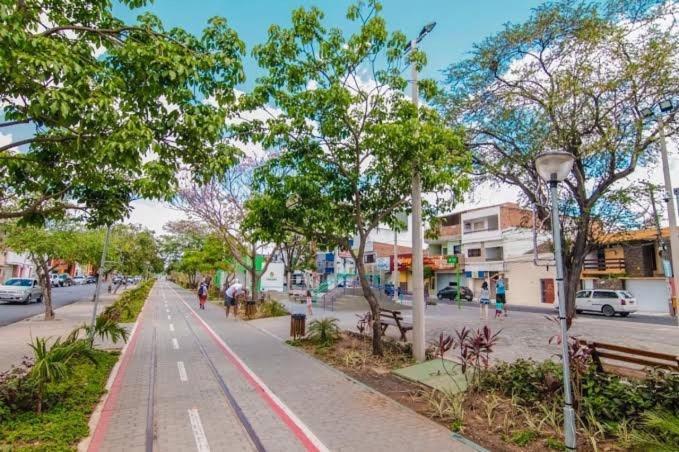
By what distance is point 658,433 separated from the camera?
4.95 m

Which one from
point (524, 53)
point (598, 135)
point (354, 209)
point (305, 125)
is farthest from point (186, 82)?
point (598, 135)

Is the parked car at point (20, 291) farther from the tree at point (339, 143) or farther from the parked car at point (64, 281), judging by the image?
the parked car at point (64, 281)

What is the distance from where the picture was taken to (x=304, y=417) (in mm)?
6156

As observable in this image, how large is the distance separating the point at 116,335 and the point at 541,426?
31.0 feet

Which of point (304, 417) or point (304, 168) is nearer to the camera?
point (304, 417)

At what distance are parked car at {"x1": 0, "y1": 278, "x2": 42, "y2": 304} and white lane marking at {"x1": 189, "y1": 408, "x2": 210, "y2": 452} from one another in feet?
86.2

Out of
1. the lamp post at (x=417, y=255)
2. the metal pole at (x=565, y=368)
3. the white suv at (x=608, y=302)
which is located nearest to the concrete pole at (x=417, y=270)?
the lamp post at (x=417, y=255)

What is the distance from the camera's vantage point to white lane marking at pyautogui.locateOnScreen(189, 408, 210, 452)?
16.5 ft

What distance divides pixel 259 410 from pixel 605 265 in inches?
1369

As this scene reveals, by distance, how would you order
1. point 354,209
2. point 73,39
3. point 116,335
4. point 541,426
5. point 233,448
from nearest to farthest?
point 233,448 < point 541,426 < point 73,39 < point 116,335 < point 354,209

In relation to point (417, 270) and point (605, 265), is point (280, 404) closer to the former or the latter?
point (417, 270)

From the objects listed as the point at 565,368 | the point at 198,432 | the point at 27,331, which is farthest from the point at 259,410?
the point at 27,331

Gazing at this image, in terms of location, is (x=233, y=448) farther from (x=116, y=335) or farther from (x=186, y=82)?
(x=116, y=335)

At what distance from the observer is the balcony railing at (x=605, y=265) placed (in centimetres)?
3216
